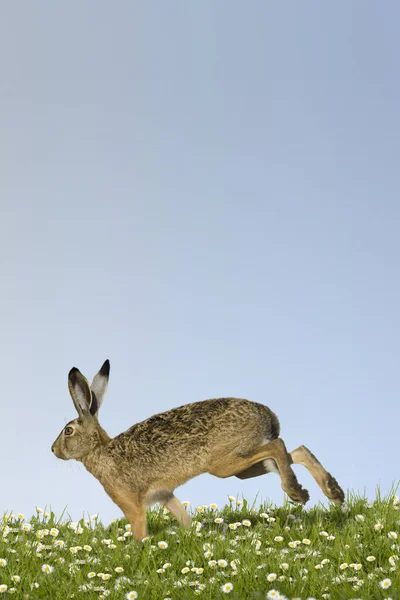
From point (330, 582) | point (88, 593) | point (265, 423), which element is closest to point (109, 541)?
point (88, 593)

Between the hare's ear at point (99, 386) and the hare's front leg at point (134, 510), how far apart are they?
100 cm

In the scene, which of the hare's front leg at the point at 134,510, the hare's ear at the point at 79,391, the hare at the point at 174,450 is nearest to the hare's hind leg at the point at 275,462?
the hare at the point at 174,450

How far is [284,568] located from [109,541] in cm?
245

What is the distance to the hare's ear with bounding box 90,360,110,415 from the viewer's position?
9422 millimetres

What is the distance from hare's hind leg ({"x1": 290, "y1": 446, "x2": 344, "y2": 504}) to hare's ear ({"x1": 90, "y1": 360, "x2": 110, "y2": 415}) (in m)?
2.24

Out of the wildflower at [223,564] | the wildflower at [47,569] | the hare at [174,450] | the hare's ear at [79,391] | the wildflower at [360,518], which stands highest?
the hare's ear at [79,391]

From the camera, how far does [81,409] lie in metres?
9.38

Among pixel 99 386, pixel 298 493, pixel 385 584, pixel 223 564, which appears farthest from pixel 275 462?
pixel 385 584

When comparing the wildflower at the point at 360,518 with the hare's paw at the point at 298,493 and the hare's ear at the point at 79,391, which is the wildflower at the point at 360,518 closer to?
the hare's paw at the point at 298,493

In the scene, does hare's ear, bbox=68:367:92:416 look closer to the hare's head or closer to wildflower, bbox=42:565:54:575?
the hare's head

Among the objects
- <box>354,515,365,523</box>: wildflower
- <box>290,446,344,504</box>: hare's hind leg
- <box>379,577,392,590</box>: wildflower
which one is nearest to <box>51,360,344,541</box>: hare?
<box>290,446,344,504</box>: hare's hind leg

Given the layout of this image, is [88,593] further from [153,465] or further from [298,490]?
[298,490]

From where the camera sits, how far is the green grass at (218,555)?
702cm

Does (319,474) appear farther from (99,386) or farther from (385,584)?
(99,386)
